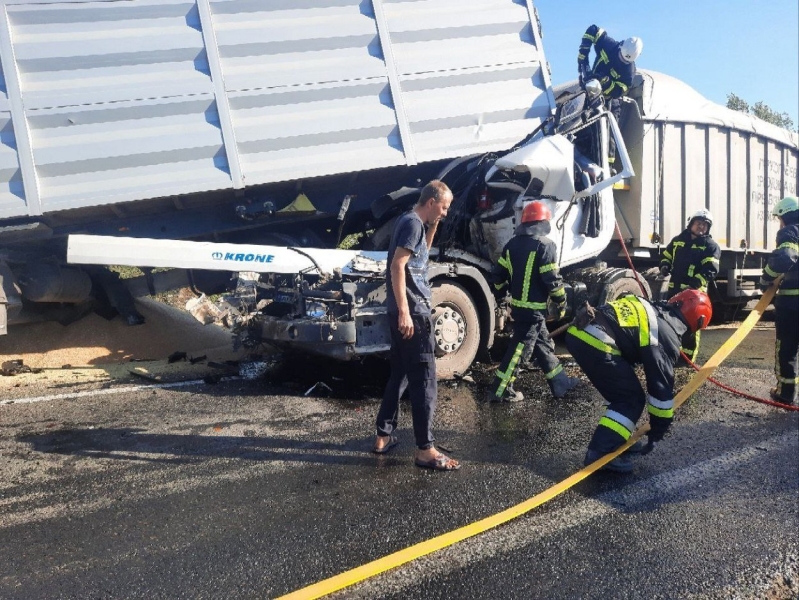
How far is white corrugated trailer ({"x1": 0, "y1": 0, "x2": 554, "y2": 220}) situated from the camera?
182 inches

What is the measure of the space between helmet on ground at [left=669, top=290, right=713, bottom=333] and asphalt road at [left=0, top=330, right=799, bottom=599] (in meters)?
0.80

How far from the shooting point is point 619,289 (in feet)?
21.2

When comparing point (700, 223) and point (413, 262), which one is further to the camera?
point (700, 223)

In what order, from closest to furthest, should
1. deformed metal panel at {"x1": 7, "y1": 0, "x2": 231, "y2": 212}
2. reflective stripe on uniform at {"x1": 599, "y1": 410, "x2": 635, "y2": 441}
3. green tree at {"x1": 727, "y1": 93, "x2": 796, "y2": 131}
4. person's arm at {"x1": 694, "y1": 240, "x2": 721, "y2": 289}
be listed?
reflective stripe on uniform at {"x1": 599, "y1": 410, "x2": 635, "y2": 441}
deformed metal panel at {"x1": 7, "y1": 0, "x2": 231, "y2": 212}
person's arm at {"x1": 694, "y1": 240, "x2": 721, "y2": 289}
green tree at {"x1": 727, "y1": 93, "x2": 796, "y2": 131}

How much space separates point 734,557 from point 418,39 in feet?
15.7

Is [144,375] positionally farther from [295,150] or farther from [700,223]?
[700,223]

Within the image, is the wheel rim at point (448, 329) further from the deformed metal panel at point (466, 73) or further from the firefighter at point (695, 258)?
the firefighter at point (695, 258)

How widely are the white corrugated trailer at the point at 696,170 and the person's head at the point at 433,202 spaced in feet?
15.3

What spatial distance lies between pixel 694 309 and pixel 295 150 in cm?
340

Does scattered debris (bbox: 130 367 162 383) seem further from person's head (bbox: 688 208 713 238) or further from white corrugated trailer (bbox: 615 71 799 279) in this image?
white corrugated trailer (bbox: 615 71 799 279)

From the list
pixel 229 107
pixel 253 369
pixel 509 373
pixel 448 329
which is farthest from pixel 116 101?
pixel 509 373

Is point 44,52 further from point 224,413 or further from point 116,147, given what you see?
point 224,413

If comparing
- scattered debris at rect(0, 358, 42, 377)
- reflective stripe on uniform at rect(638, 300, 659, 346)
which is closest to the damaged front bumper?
reflective stripe on uniform at rect(638, 300, 659, 346)

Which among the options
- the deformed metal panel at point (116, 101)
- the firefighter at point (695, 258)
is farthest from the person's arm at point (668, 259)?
the deformed metal panel at point (116, 101)
